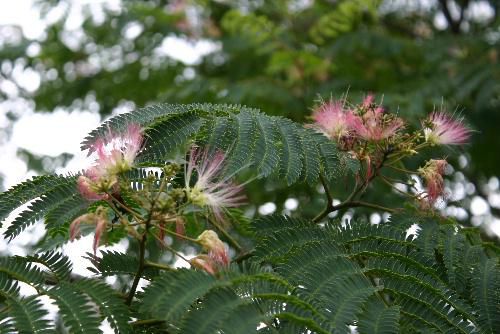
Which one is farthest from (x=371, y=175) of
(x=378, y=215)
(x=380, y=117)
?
(x=378, y=215)

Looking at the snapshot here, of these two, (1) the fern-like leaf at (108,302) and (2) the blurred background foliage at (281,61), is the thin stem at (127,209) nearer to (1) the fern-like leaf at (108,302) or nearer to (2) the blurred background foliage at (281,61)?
(1) the fern-like leaf at (108,302)

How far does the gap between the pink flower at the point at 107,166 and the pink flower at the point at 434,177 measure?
3.30 ft

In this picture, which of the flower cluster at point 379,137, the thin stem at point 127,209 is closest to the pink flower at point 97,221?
the thin stem at point 127,209

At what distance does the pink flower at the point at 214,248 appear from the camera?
199 cm

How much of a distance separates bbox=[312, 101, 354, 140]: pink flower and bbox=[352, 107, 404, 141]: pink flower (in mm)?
40

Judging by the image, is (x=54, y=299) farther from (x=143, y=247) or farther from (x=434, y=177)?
(x=434, y=177)

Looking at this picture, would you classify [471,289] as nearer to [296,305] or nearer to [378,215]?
[296,305]

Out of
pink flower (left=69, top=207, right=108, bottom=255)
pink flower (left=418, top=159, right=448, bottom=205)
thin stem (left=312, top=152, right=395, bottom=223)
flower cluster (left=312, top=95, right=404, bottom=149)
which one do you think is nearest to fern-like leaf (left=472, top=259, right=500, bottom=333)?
pink flower (left=418, top=159, right=448, bottom=205)

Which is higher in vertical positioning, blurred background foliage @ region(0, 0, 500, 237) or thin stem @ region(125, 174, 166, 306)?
blurred background foliage @ region(0, 0, 500, 237)

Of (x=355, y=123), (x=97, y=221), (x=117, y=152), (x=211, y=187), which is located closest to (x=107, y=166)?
(x=117, y=152)

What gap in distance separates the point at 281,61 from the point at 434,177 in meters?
2.84

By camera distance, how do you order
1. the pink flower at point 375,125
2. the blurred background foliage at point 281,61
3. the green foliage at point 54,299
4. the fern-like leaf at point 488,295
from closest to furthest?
the green foliage at point 54,299, the fern-like leaf at point 488,295, the pink flower at point 375,125, the blurred background foliage at point 281,61

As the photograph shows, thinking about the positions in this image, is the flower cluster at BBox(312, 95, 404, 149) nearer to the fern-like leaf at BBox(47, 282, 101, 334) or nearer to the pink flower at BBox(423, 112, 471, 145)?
the pink flower at BBox(423, 112, 471, 145)

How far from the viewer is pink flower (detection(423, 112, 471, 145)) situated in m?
2.73
